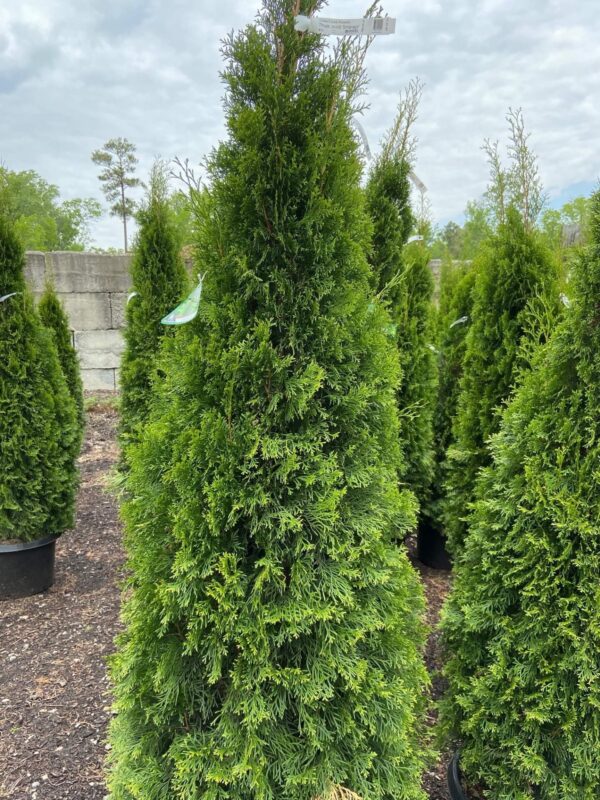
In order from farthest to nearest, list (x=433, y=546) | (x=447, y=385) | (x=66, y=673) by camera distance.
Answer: (x=447, y=385)
(x=433, y=546)
(x=66, y=673)

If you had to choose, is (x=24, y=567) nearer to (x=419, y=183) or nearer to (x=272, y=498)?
(x=272, y=498)

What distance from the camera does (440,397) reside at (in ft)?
18.4

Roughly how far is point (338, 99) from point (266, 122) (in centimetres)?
27

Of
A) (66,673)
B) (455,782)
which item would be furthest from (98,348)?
(455,782)

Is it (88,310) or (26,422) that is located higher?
(88,310)

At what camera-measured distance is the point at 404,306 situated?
500cm

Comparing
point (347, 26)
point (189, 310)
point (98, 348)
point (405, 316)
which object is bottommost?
point (98, 348)

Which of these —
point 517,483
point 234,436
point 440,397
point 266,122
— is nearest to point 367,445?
point 234,436

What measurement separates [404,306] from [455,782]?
3.71 m

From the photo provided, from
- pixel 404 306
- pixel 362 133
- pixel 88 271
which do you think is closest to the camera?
pixel 362 133

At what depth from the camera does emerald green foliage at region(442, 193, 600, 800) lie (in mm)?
1904

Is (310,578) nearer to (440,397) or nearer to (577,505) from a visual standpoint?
(577,505)

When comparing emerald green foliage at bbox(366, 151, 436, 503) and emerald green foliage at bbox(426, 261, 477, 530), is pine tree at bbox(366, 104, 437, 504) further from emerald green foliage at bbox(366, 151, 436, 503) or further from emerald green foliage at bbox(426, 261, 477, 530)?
emerald green foliage at bbox(426, 261, 477, 530)

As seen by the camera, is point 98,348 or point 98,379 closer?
point 98,348
